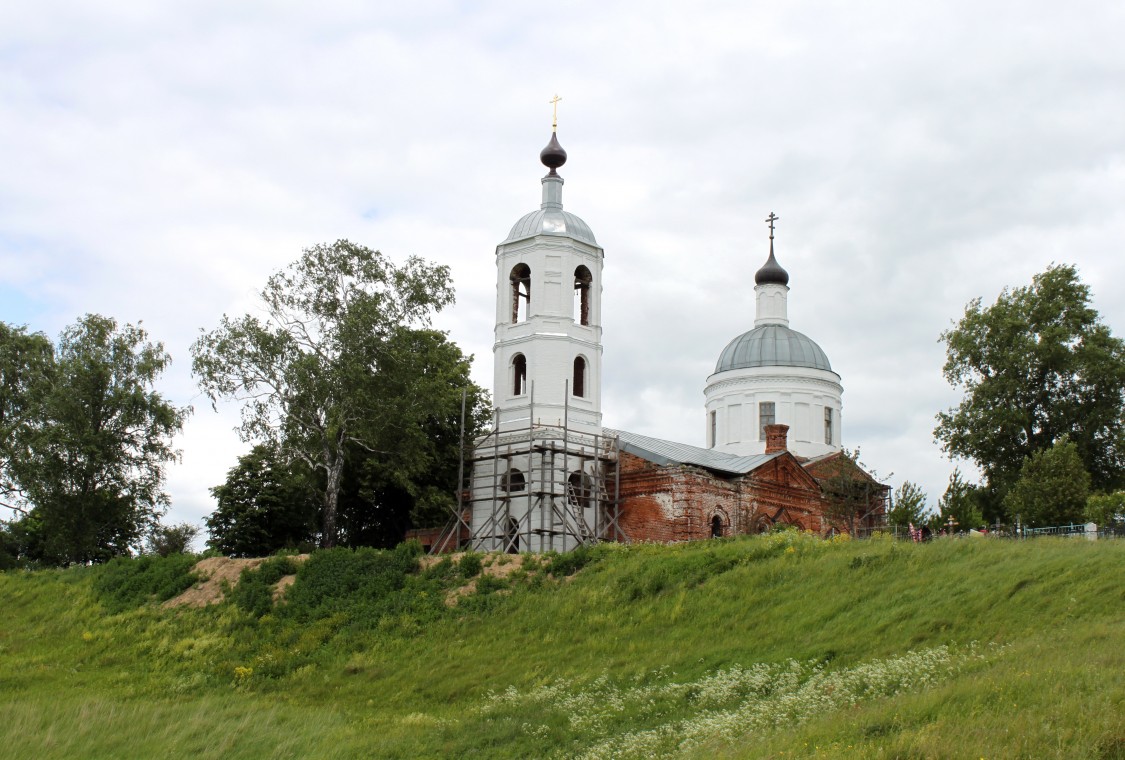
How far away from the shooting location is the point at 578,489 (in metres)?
31.6

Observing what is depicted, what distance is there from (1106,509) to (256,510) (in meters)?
20.9

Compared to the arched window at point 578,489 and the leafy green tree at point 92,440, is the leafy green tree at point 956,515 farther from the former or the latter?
the leafy green tree at point 92,440

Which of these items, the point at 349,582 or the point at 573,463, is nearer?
the point at 349,582

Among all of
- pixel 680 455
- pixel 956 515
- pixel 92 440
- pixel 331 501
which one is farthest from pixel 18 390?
pixel 956 515

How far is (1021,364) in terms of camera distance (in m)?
36.4

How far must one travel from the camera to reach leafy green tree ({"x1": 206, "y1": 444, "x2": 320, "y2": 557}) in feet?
105

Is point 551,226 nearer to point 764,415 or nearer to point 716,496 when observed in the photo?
point 716,496

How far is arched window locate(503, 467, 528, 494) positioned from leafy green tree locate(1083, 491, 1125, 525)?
13.5 meters

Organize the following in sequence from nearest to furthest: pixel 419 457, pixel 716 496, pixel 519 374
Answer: pixel 419 457 < pixel 716 496 < pixel 519 374

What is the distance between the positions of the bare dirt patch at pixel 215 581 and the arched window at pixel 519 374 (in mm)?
9206

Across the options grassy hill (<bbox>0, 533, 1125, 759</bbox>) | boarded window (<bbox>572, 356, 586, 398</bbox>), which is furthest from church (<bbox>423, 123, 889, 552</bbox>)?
grassy hill (<bbox>0, 533, 1125, 759</bbox>)

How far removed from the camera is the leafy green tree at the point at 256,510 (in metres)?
32.1

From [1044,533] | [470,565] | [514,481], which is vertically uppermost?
[514,481]

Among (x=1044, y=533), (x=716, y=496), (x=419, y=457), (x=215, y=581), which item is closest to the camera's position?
(x=215, y=581)
